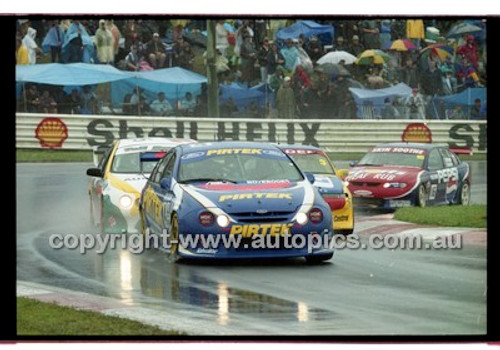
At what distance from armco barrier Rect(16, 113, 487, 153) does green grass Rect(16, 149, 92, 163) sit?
97mm

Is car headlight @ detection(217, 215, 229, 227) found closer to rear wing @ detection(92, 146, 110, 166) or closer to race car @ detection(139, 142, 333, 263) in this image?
race car @ detection(139, 142, 333, 263)

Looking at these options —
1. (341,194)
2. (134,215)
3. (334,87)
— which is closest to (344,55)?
(334,87)

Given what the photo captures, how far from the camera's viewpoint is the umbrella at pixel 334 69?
17781mm

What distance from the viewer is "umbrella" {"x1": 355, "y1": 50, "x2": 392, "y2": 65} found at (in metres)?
17.3

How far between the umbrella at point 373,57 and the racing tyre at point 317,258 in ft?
6.09

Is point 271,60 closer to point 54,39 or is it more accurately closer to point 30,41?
point 54,39

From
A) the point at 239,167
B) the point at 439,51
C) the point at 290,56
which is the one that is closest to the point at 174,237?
the point at 239,167

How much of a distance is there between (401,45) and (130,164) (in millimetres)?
3174

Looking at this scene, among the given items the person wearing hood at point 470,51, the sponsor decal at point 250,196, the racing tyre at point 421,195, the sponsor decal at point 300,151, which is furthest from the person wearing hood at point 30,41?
the racing tyre at point 421,195

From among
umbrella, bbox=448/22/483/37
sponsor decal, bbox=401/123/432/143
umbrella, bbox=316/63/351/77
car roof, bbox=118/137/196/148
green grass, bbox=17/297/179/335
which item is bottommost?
green grass, bbox=17/297/179/335

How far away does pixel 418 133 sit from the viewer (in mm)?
17938

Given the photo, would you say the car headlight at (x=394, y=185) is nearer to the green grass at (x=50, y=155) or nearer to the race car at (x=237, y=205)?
the race car at (x=237, y=205)

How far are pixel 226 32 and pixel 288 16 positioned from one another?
2.62 feet

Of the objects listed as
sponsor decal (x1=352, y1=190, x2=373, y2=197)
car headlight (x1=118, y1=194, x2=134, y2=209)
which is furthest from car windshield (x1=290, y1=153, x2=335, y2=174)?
car headlight (x1=118, y1=194, x2=134, y2=209)
